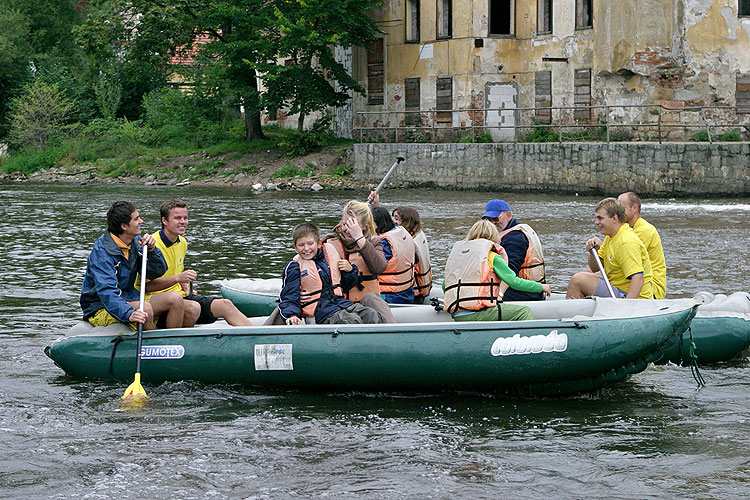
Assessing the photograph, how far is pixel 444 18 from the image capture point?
33.7 meters

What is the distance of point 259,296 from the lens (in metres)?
10.5

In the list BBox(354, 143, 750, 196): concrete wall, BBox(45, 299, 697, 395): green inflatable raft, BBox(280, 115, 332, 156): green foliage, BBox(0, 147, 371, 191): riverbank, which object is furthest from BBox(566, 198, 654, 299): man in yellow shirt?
BBox(280, 115, 332, 156): green foliage

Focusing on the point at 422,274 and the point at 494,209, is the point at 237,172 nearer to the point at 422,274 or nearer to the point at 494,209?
the point at 422,274

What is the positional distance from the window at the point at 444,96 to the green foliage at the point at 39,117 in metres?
14.3

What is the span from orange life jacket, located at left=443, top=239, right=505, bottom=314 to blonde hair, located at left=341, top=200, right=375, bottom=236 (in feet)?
2.34

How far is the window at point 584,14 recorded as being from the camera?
99.9 feet

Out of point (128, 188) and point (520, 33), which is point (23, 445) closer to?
point (128, 188)

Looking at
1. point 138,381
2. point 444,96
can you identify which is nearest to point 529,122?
point 444,96

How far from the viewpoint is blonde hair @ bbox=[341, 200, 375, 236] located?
789 cm

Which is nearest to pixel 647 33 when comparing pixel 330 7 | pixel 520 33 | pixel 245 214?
pixel 520 33

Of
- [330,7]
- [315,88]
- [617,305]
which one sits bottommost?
[617,305]

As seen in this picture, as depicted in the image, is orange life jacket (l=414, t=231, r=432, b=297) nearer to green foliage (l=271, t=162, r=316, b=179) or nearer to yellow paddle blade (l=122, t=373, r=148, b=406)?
yellow paddle blade (l=122, t=373, r=148, b=406)

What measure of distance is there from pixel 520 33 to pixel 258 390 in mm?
26291

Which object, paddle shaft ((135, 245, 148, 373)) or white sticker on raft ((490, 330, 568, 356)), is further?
paddle shaft ((135, 245, 148, 373))
